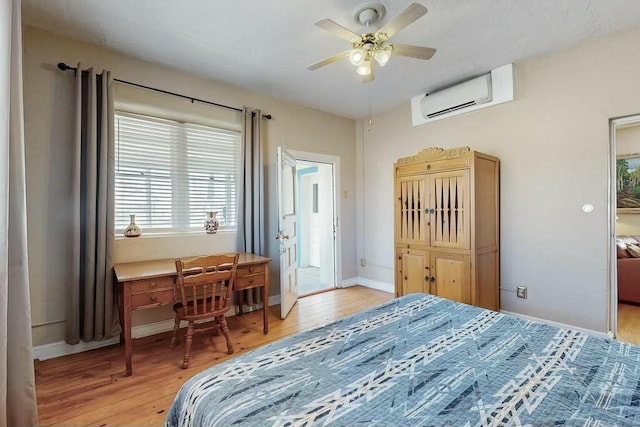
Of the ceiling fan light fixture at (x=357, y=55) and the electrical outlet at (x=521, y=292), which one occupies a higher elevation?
the ceiling fan light fixture at (x=357, y=55)

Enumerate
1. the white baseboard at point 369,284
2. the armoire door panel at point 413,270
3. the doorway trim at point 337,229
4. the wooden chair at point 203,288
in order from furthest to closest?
the doorway trim at point 337,229
the white baseboard at point 369,284
the armoire door panel at point 413,270
the wooden chair at point 203,288

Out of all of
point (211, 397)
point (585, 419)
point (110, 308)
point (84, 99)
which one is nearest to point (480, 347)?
point (585, 419)

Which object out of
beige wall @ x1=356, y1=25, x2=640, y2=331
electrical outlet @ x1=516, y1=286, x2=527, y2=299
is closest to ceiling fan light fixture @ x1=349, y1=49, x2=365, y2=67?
beige wall @ x1=356, y1=25, x2=640, y2=331

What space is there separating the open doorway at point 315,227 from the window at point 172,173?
1218 mm

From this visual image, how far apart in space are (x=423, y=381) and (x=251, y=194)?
2.80 metres

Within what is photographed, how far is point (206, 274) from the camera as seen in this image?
2.48 metres

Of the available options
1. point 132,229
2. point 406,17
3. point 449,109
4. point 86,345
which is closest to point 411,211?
point 449,109

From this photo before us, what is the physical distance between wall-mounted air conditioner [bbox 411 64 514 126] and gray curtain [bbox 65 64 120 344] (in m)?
3.33

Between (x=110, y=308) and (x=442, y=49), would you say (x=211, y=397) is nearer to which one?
(x=110, y=308)

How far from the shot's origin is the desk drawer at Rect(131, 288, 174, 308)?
230 centimetres

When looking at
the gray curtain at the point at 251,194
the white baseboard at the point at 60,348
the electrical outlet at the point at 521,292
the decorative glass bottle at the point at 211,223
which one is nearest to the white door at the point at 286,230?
the gray curtain at the point at 251,194

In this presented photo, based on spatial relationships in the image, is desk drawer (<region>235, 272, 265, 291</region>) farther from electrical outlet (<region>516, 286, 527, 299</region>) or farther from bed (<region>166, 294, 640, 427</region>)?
electrical outlet (<region>516, 286, 527, 299</region>)

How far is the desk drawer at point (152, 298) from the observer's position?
230 centimetres

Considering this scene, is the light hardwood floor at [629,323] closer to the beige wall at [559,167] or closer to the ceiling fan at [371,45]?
the beige wall at [559,167]
